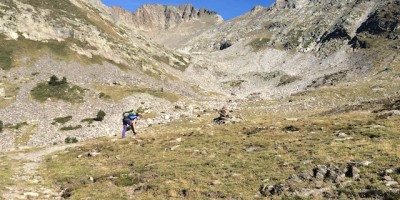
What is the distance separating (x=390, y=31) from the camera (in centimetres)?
15612

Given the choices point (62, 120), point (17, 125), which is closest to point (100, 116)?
point (62, 120)

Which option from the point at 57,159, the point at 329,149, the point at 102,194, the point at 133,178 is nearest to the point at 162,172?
the point at 133,178

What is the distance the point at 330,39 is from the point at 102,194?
581ft

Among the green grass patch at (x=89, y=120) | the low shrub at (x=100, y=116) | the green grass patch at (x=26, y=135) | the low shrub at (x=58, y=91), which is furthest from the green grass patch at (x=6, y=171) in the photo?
the low shrub at (x=58, y=91)

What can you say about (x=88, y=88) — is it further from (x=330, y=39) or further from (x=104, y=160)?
(x=330, y=39)

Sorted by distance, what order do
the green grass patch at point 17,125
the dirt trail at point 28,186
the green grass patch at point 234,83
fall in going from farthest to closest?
the green grass patch at point 234,83 < the green grass patch at point 17,125 < the dirt trail at point 28,186

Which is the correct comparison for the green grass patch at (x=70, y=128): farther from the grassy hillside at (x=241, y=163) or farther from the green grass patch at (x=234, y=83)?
the green grass patch at (x=234, y=83)

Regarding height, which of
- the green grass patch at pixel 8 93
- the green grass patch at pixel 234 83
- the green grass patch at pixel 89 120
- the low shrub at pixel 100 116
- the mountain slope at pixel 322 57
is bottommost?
the green grass patch at pixel 89 120

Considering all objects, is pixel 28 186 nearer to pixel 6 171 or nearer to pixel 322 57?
pixel 6 171

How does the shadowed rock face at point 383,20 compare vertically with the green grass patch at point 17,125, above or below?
above

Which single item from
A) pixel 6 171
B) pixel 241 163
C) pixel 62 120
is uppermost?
pixel 62 120

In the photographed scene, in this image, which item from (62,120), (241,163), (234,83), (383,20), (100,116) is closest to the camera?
(241,163)

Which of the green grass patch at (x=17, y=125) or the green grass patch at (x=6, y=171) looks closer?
the green grass patch at (x=6, y=171)

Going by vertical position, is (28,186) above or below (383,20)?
below
